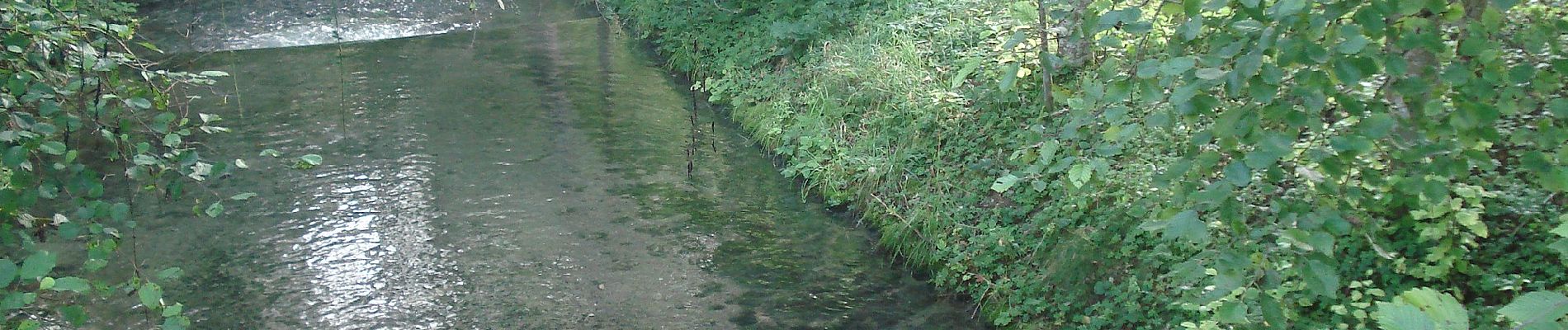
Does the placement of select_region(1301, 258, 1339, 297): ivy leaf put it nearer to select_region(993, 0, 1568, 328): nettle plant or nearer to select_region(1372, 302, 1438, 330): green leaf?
select_region(993, 0, 1568, 328): nettle plant

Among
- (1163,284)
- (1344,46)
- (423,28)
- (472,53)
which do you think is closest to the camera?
(1344,46)

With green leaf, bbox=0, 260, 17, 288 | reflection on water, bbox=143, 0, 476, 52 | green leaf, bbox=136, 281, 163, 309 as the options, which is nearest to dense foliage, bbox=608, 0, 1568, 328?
green leaf, bbox=136, 281, 163, 309

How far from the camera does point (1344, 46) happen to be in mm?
2221

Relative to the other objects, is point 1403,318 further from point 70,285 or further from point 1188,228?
point 70,285

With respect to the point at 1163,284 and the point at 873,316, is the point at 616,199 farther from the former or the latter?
the point at 1163,284

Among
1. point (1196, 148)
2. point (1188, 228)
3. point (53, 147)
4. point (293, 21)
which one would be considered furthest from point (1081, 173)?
point (293, 21)

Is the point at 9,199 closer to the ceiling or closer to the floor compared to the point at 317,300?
closer to the ceiling

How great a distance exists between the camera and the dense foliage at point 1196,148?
2340 mm

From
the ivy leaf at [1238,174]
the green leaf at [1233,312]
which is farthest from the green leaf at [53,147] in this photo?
the green leaf at [1233,312]

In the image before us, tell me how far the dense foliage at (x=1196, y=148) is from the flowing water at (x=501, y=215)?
44 centimetres

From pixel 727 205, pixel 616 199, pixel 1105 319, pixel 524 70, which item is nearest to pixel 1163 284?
pixel 1105 319

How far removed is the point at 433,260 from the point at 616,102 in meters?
3.24

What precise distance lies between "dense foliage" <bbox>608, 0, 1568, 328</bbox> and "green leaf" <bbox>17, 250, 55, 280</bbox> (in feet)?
6.77

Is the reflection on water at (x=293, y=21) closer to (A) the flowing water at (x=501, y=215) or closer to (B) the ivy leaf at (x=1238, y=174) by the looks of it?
(A) the flowing water at (x=501, y=215)
